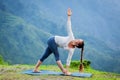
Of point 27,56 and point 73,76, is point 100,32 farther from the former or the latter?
point 73,76

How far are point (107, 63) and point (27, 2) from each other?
78534 mm

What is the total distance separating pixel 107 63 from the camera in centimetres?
12775

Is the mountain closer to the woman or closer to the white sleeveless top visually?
the woman

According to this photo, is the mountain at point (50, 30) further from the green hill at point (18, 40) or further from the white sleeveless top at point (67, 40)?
the white sleeveless top at point (67, 40)

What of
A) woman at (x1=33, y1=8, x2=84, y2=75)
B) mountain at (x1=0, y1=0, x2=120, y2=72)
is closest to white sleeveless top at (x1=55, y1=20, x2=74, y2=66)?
woman at (x1=33, y1=8, x2=84, y2=75)

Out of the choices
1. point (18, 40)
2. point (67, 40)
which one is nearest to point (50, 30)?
point (18, 40)

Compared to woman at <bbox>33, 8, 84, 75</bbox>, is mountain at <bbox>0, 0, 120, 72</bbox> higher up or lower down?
lower down

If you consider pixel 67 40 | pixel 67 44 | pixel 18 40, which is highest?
pixel 67 40

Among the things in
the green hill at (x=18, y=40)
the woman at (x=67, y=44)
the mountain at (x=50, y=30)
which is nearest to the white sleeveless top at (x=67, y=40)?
the woman at (x=67, y=44)

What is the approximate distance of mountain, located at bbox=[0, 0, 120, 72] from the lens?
12406 centimetres

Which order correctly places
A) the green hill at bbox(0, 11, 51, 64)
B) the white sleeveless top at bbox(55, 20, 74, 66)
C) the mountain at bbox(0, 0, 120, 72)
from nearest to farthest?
the white sleeveless top at bbox(55, 20, 74, 66) → the green hill at bbox(0, 11, 51, 64) → the mountain at bbox(0, 0, 120, 72)

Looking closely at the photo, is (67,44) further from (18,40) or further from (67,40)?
(18,40)

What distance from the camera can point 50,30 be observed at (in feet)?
548

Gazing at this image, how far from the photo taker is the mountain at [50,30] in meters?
124
